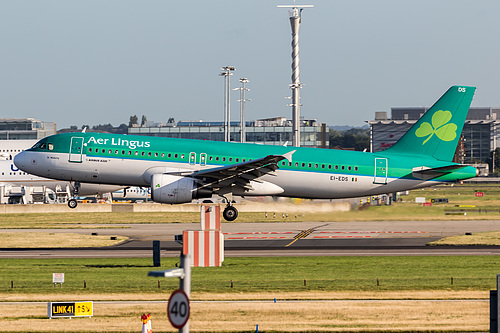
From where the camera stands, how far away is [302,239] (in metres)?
61.0

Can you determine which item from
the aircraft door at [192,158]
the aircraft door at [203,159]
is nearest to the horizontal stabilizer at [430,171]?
the aircraft door at [203,159]

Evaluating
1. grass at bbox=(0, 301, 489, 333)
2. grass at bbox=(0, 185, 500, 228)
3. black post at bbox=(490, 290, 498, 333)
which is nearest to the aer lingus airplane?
grass at bbox=(0, 185, 500, 228)

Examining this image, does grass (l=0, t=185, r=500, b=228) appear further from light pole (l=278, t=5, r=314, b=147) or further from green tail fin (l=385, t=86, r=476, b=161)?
light pole (l=278, t=5, r=314, b=147)

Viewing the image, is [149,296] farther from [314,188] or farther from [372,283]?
[314,188]

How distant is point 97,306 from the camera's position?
3234 cm

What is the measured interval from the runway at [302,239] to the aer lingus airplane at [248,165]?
4.09 m

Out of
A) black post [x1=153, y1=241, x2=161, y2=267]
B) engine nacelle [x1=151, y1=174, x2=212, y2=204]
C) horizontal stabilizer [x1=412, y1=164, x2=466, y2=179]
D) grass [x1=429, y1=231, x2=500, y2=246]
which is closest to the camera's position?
black post [x1=153, y1=241, x2=161, y2=267]

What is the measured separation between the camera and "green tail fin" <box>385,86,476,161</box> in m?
54.2

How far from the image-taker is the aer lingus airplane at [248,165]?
165 feet

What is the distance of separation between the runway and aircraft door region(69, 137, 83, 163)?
21.8 ft

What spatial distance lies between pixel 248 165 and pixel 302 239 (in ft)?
46.5

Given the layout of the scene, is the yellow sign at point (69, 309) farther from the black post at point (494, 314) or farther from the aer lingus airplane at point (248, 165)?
the aer lingus airplane at point (248, 165)

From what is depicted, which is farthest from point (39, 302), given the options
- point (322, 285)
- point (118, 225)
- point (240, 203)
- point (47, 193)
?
point (47, 193)

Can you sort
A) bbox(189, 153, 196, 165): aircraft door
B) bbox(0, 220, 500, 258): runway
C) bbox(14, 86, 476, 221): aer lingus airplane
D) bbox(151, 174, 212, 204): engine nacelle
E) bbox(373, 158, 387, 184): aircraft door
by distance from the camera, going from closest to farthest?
bbox(151, 174, 212, 204): engine nacelle, bbox(14, 86, 476, 221): aer lingus airplane, bbox(189, 153, 196, 165): aircraft door, bbox(0, 220, 500, 258): runway, bbox(373, 158, 387, 184): aircraft door
